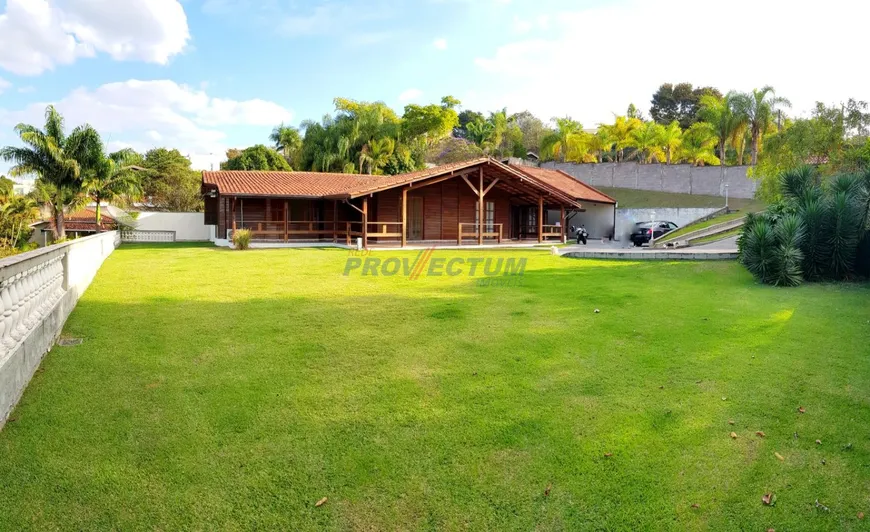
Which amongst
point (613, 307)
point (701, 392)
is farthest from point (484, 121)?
point (701, 392)

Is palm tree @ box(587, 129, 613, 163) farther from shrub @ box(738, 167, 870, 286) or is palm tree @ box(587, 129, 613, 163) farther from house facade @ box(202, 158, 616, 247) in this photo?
shrub @ box(738, 167, 870, 286)

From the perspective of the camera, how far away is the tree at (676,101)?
6062 centimetres

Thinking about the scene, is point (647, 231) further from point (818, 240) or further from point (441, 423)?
point (441, 423)

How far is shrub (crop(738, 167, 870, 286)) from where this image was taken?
10.3 m

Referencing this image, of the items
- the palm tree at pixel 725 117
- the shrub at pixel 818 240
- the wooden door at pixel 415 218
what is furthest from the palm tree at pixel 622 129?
the shrub at pixel 818 240

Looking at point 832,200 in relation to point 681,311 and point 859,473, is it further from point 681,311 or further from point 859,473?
point 859,473

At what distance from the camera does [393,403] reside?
413cm

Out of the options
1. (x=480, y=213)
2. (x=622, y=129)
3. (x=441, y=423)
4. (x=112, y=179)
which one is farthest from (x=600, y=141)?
(x=441, y=423)

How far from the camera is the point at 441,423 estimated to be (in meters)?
3.80

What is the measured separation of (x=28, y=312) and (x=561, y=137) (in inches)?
1914

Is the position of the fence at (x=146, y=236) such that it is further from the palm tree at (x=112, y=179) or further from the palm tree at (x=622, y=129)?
the palm tree at (x=622, y=129)

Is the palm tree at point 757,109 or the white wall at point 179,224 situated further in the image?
the palm tree at point 757,109

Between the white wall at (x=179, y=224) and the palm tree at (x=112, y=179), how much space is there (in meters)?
1.58

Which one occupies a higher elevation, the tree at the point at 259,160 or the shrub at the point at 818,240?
the tree at the point at 259,160
